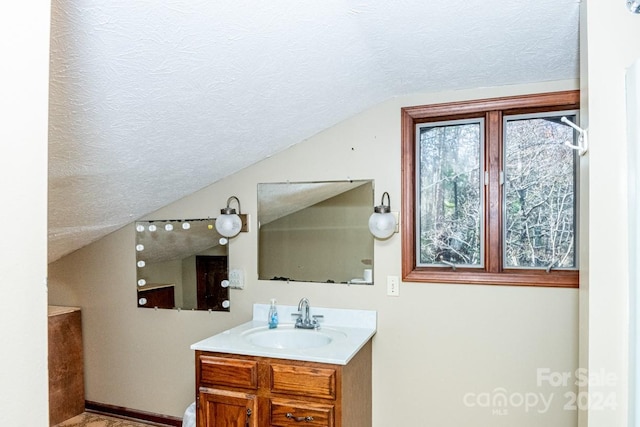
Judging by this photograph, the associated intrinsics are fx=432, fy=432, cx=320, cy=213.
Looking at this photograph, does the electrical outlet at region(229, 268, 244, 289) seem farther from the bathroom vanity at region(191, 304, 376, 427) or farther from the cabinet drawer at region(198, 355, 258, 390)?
the cabinet drawer at region(198, 355, 258, 390)

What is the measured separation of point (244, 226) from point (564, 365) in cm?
186

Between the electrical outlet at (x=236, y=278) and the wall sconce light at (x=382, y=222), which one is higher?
the wall sconce light at (x=382, y=222)

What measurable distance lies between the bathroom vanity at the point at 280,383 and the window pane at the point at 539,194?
948 millimetres

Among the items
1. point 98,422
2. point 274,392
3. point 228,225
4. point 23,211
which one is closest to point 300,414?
point 274,392

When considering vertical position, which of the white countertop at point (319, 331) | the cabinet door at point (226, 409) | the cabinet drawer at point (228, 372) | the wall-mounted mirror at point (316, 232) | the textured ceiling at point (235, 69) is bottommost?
the cabinet door at point (226, 409)

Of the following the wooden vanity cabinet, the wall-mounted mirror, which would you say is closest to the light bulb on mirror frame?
the wall-mounted mirror

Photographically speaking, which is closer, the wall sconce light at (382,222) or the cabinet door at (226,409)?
the cabinet door at (226,409)

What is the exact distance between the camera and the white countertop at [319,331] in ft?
6.30

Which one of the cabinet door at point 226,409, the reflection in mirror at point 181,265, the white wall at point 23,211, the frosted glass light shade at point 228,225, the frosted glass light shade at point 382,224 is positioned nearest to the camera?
the white wall at point 23,211

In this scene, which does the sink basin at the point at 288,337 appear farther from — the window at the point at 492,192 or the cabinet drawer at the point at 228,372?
the window at the point at 492,192

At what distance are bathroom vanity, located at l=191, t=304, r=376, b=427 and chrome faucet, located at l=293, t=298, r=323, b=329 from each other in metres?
0.18

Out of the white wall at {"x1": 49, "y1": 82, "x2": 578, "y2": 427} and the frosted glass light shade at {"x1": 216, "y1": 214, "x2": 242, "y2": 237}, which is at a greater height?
the frosted glass light shade at {"x1": 216, "y1": 214, "x2": 242, "y2": 237}

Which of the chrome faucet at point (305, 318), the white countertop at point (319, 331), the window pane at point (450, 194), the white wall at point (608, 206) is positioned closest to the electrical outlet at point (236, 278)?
the white countertop at point (319, 331)

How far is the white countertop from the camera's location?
192cm
